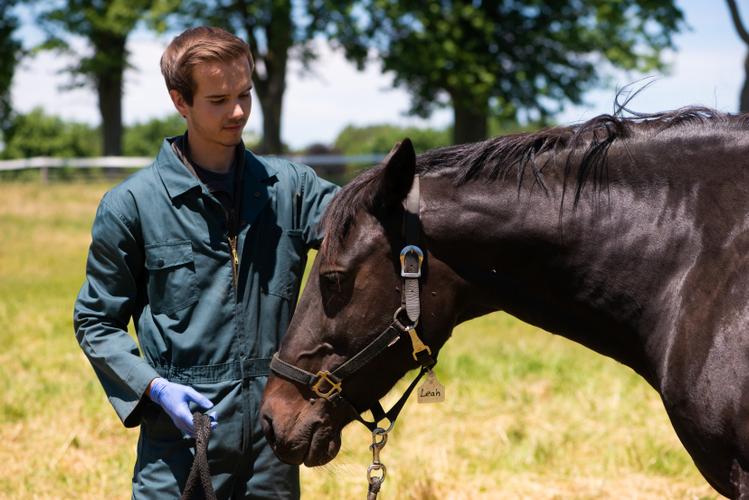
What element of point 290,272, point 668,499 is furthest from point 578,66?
point 290,272

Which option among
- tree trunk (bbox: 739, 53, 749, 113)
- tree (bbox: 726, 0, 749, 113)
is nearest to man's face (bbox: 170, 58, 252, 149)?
tree trunk (bbox: 739, 53, 749, 113)

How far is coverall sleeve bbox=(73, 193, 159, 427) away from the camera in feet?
8.82

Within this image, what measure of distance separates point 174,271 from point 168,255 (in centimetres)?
5

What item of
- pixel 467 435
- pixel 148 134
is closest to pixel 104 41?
pixel 148 134

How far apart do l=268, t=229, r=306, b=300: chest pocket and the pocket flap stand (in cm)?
29

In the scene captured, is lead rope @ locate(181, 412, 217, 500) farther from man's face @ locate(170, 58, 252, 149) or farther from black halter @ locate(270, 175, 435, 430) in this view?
man's face @ locate(170, 58, 252, 149)

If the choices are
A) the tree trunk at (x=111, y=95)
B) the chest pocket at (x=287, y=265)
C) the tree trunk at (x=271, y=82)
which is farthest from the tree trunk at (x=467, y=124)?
the chest pocket at (x=287, y=265)

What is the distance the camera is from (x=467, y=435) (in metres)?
5.40

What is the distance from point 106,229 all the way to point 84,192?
761 inches

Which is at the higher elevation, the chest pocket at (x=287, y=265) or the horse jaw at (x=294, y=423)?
the chest pocket at (x=287, y=265)

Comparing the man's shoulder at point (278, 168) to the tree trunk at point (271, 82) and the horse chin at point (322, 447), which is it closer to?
the horse chin at point (322, 447)

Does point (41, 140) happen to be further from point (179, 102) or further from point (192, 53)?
point (192, 53)

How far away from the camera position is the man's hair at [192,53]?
8.61 ft

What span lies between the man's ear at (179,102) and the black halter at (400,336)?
0.79 metres
